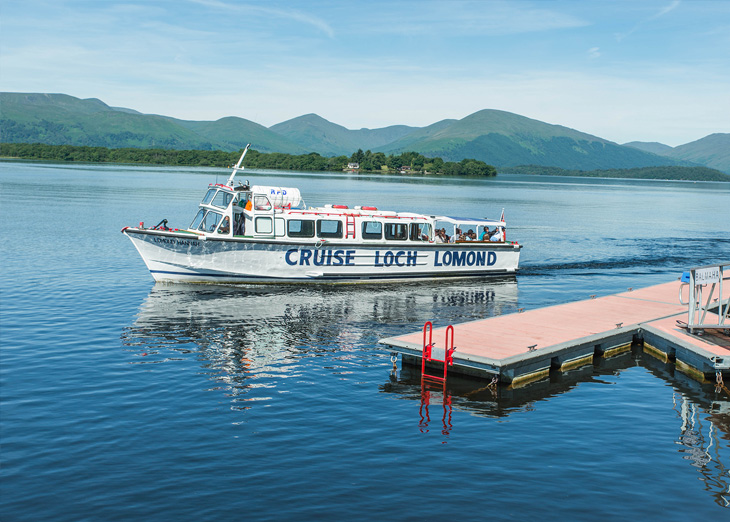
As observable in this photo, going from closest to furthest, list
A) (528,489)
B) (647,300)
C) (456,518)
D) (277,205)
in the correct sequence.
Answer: (456,518), (528,489), (647,300), (277,205)

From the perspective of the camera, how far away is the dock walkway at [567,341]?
62.8ft

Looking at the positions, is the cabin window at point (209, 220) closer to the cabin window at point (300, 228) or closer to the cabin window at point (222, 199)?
the cabin window at point (222, 199)

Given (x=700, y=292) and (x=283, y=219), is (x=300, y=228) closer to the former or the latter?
(x=283, y=219)

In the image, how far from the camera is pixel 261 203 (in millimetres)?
33000

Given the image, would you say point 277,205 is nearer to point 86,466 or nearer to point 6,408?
point 6,408

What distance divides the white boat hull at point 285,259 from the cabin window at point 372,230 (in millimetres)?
570

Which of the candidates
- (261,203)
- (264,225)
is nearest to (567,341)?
(264,225)

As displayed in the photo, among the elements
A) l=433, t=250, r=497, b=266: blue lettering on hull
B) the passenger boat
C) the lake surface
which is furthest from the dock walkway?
the passenger boat

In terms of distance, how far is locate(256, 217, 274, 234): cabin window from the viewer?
32375 mm

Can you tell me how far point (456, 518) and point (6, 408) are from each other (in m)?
11.2

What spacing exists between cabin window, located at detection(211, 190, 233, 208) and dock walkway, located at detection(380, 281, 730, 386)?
14.2 m

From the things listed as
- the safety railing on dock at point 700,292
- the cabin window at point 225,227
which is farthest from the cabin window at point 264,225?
the safety railing on dock at point 700,292

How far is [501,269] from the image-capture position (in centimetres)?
3888

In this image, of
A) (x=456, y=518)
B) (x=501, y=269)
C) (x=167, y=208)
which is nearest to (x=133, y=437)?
(x=456, y=518)
